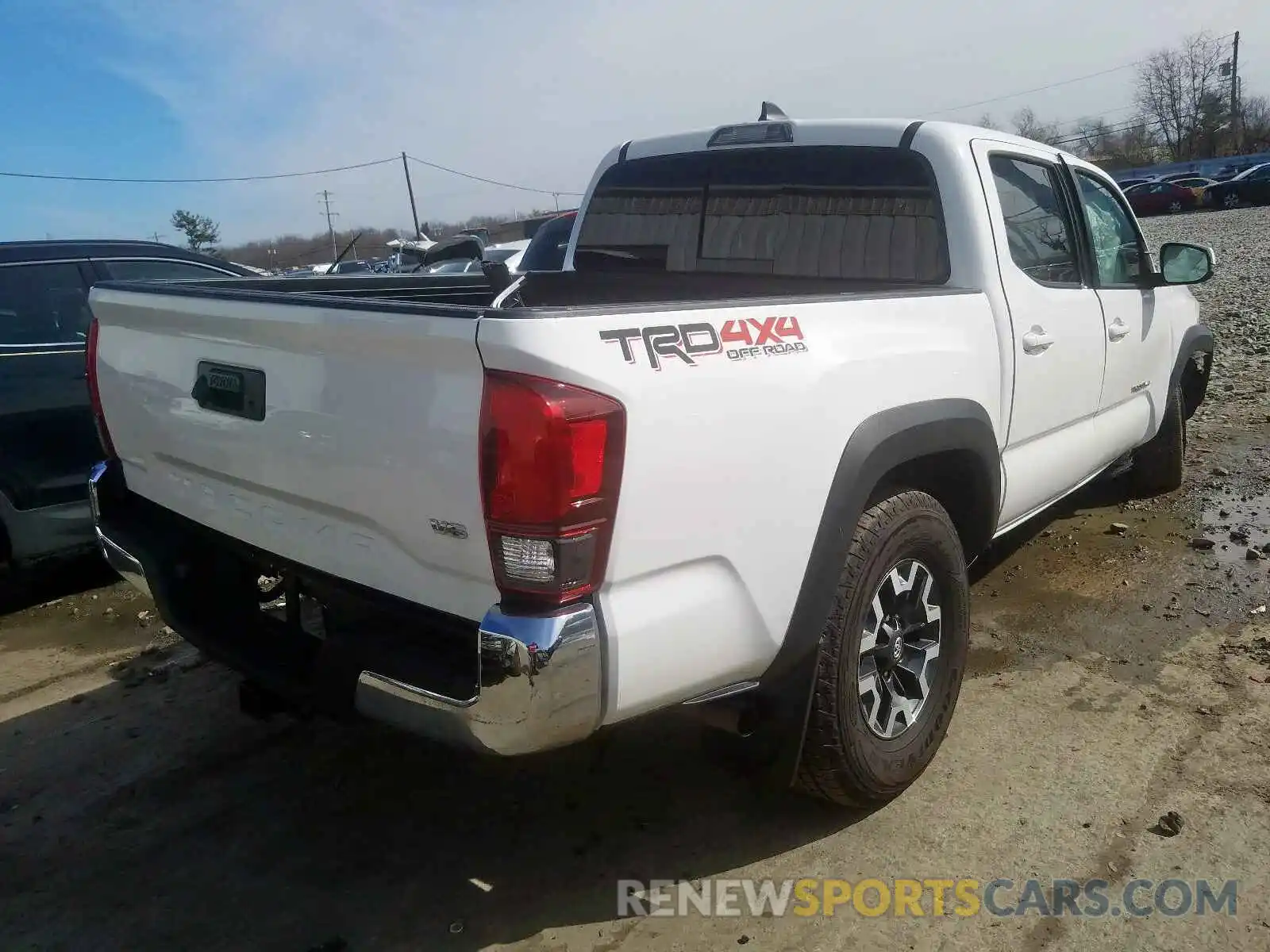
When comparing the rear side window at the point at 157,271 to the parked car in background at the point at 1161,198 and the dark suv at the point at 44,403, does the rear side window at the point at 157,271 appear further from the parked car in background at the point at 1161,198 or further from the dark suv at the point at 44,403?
the parked car in background at the point at 1161,198

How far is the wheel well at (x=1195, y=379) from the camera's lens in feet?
18.4

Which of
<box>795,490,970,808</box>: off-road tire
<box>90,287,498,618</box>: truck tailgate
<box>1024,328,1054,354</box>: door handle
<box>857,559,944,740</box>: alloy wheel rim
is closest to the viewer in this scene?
<box>90,287,498,618</box>: truck tailgate

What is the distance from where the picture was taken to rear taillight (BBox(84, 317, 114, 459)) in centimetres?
300

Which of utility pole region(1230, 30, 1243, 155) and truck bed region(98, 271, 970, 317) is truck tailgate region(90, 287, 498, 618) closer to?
truck bed region(98, 271, 970, 317)

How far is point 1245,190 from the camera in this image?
112 feet

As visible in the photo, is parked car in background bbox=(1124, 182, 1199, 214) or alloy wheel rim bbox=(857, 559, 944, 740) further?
parked car in background bbox=(1124, 182, 1199, 214)

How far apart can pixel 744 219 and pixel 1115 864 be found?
248 centimetres

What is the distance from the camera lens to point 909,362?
270 centimetres

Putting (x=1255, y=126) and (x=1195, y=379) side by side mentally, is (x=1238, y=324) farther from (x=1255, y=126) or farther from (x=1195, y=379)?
(x=1255, y=126)

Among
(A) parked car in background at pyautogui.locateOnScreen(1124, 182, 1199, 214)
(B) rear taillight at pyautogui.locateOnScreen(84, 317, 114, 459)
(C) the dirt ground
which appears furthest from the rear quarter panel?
(A) parked car in background at pyautogui.locateOnScreen(1124, 182, 1199, 214)

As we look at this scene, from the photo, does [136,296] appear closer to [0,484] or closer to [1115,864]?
[0,484]

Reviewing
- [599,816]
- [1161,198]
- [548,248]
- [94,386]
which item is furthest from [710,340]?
[1161,198]

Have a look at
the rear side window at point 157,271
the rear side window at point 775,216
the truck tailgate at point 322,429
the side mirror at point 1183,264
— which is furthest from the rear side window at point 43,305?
the side mirror at point 1183,264

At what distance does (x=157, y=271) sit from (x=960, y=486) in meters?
4.45
